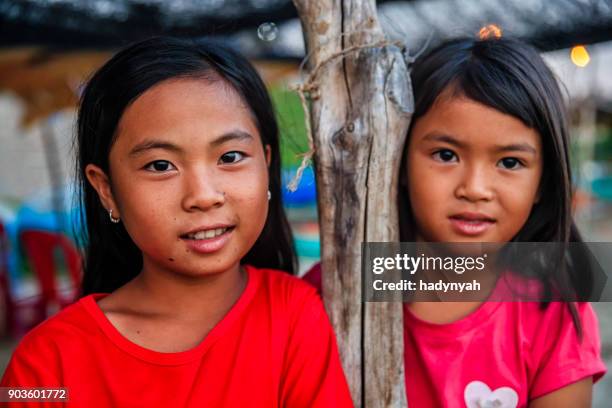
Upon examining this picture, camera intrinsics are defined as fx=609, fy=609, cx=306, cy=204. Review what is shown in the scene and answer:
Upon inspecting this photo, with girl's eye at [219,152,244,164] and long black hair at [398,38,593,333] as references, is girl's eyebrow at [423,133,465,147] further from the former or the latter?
girl's eye at [219,152,244,164]

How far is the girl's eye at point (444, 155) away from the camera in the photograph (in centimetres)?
133

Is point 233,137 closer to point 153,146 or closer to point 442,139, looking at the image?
point 153,146

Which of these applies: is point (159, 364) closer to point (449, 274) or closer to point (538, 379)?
point (449, 274)

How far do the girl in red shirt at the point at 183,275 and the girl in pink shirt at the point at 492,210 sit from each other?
1.04 ft

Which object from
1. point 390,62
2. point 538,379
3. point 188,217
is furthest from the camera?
point 538,379

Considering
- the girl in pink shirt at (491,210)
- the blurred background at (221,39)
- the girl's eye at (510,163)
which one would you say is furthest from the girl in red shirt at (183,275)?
the girl's eye at (510,163)

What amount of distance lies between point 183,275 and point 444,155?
0.62 m

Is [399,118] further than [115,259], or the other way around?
[115,259]

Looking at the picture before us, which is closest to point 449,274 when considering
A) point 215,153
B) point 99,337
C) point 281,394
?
point 281,394

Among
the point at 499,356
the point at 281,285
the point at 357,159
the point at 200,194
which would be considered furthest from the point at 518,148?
the point at 200,194

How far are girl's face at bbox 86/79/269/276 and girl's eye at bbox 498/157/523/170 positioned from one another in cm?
53

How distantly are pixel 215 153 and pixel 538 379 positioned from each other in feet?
2.89

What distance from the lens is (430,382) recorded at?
1399 mm

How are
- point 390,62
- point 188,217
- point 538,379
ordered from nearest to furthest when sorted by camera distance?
point 188,217, point 390,62, point 538,379
